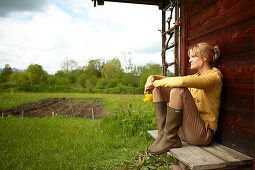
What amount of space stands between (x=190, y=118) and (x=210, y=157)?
38cm

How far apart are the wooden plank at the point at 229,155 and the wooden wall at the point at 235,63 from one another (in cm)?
6

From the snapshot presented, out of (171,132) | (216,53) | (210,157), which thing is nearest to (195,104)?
(171,132)

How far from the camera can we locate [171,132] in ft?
5.98

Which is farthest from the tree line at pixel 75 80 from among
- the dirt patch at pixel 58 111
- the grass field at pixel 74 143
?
the grass field at pixel 74 143

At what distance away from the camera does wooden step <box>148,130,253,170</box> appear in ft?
4.60

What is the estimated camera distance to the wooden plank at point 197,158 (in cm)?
138

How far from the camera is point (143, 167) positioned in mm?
2182

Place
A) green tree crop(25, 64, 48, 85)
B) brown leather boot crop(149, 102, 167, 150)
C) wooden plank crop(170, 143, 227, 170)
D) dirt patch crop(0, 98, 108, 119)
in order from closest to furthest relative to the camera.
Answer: wooden plank crop(170, 143, 227, 170) < brown leather boot crop(149, 102, 167, 150) < dirt patch crop(0, 98, 108, 119) < green tree crop(25, 64, 48, 85)

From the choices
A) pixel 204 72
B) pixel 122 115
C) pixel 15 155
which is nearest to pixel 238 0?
pixel 204 72

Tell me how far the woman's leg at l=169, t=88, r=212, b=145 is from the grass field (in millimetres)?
876

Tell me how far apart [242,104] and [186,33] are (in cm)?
141

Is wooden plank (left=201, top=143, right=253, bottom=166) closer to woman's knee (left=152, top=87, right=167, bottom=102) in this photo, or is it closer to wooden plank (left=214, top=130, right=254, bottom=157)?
wooden plank (left=214, top=130, right=254, bottom=157)

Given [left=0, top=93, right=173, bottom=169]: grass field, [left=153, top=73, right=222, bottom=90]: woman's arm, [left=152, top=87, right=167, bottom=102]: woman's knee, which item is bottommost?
[left=0, top=93, right=173, bottom=169]: grass field

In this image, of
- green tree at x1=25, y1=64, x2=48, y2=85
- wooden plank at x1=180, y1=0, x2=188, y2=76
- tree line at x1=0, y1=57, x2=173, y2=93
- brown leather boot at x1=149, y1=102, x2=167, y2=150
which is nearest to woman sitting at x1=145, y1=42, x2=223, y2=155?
brown leather boot at x1=149, y1=102, x2=167, y2=150
